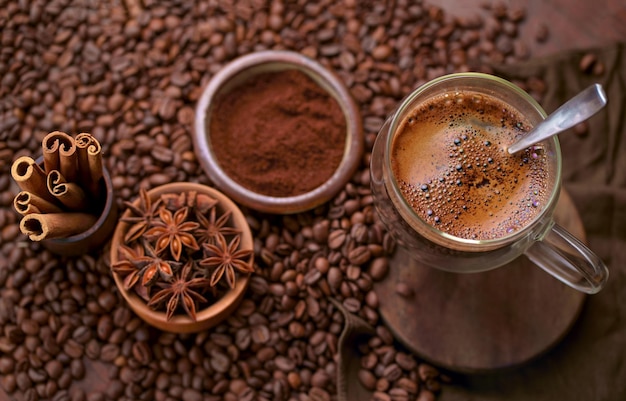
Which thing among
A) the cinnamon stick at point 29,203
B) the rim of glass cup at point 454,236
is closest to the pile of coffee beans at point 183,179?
the cinnamon stick at point 29,203

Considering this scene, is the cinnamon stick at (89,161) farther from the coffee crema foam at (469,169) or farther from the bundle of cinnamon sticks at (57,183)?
the coffee crema foam at (469,169)

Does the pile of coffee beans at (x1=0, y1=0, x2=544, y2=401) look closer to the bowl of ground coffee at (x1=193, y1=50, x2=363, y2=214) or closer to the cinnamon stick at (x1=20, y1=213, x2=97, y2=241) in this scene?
the bowl of ground coffee at (x1=193, y1=50, x2=363, y2=214)

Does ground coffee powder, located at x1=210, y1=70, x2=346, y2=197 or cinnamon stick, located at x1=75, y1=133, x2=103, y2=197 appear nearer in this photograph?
cinnamon stick, located at x1=75, y1=133, x2=103, y2=197

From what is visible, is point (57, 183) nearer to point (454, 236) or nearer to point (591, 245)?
point (454, 236)

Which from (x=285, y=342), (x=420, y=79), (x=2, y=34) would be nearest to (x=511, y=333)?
(x=285, y=342)

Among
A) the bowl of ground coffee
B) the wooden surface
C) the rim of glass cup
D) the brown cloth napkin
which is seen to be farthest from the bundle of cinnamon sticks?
the brown cloth napkin

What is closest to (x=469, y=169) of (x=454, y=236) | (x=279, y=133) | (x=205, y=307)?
(x=454, y=236)
